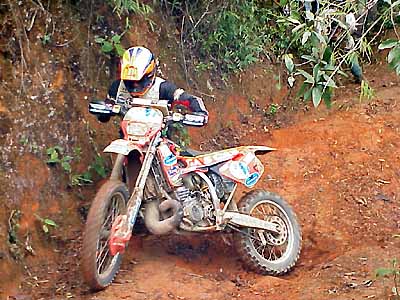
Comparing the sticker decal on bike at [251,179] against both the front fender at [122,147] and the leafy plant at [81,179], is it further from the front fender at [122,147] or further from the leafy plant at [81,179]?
the leafy plant at [81,179]

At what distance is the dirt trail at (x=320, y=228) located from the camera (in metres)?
5.10

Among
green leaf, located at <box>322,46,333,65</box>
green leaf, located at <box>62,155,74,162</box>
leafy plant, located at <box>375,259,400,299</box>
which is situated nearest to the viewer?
green leaf, located at <box>322,46,333,65</box>

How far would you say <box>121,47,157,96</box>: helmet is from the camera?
5.27 metres

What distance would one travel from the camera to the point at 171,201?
5184 mm

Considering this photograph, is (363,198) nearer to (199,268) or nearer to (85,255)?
(199,268)

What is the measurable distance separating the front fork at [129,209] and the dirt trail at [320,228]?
0.38 m

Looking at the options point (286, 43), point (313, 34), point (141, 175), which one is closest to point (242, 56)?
point (286, 43)

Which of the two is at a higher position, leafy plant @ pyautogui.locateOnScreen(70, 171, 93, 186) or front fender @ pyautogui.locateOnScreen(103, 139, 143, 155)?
front fender @ pyautogui.locateOnScreen(103, 139, 143, 155)

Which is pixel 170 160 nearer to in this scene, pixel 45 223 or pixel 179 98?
pixel 179 98

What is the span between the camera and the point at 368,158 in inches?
309

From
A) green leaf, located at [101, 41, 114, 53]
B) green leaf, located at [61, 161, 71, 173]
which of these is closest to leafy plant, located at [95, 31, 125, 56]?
green leaf, located at [101, 41, 114, 53]

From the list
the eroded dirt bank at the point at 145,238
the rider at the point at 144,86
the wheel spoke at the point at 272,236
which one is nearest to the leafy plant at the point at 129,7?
the eroded dirt bank at the point at 145,238

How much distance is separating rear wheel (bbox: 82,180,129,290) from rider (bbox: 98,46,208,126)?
2.56 ft

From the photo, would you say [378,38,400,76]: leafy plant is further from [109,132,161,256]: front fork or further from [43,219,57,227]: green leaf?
[43,219,57,227]: green leaf
